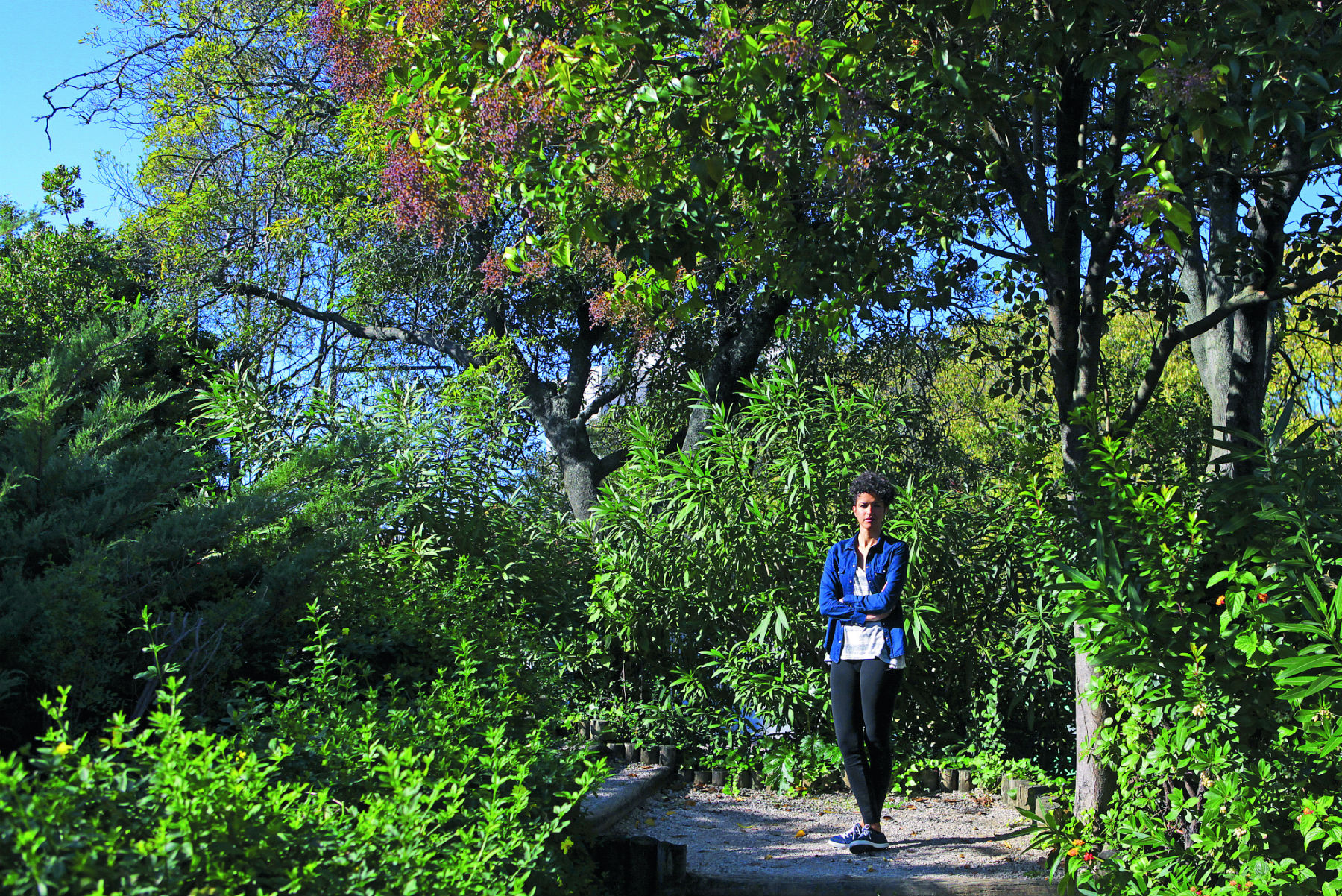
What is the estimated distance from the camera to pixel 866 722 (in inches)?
193

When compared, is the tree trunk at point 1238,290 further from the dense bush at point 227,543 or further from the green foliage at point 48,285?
the green foliage at point 48,285

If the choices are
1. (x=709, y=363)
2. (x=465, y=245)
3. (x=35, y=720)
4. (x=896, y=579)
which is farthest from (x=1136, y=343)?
(x=35, y=720)

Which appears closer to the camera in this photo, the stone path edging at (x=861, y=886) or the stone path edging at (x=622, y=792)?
the stone path edging at (x=861, y=886)

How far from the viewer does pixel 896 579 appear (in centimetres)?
488

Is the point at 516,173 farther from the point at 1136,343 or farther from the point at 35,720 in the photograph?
the point at 1136,343

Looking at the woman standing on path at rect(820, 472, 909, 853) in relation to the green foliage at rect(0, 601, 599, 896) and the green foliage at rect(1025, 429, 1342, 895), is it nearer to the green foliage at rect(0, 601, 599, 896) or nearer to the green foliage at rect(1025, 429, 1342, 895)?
the green foliage at rect(1025, 429, 1342, 895)

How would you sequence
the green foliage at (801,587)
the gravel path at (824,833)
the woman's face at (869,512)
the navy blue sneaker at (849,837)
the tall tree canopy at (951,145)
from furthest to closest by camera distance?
the green foliage at (801,587), the woman's face at (869,512), the navy blue sneaker at (849,837), the gravel path at (824,833), the tall tree canopy at (951,145)

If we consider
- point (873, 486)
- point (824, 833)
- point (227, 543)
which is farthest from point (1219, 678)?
point (227, 543)

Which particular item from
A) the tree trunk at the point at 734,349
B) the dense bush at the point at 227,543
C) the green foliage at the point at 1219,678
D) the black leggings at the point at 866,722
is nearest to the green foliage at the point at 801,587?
the dense bush at the point at 227,543

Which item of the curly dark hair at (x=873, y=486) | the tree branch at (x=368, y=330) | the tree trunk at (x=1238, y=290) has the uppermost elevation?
the tree branch at (x=368, y=330)

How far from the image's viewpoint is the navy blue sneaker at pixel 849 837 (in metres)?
4.93

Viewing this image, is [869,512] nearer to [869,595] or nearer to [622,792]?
[869,595]

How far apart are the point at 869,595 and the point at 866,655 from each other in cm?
28

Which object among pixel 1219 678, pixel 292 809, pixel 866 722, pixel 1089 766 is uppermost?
pixel 1219 678
